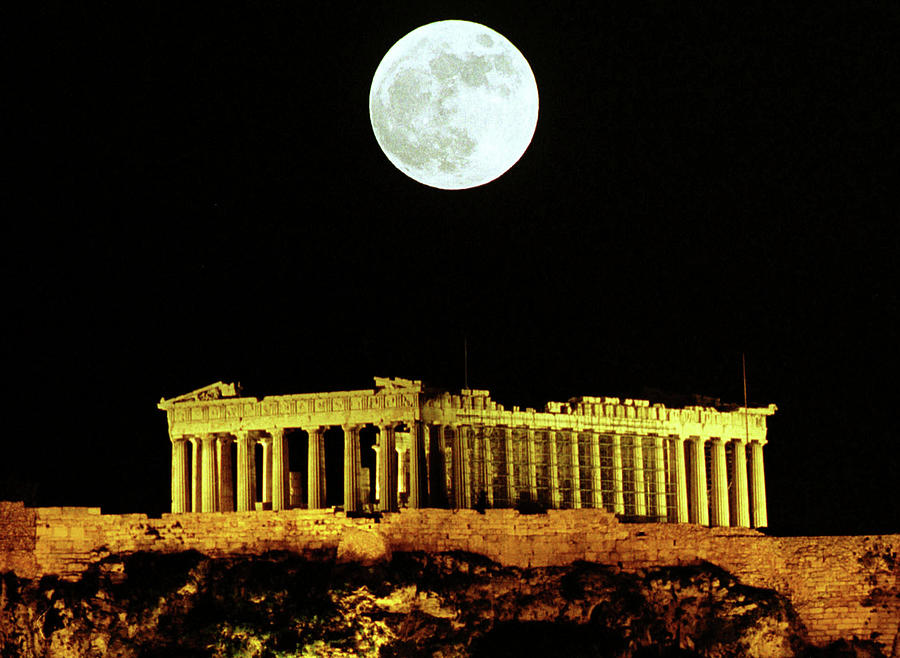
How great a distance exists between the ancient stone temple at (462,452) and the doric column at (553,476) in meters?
0.06

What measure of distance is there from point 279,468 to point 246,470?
5.56 ft

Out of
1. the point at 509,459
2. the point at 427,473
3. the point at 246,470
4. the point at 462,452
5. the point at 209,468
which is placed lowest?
the point at 427,473

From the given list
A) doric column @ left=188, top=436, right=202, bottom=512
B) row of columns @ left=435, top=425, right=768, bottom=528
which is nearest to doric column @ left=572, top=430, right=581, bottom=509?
row of columns @ left=435, top=425, right=768, bottom=528

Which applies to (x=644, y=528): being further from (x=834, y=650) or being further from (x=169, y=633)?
(x=169, y=633)

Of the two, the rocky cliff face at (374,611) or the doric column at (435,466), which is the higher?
the doric column at (435,466)

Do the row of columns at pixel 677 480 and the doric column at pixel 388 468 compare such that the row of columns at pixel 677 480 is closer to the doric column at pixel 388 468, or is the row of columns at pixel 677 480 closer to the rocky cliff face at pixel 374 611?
the doric column at pixel 388 468

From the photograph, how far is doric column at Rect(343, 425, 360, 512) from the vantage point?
7688 centimetres

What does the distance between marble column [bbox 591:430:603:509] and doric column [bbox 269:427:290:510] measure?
13.3m

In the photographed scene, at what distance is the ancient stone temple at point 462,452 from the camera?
253 ft

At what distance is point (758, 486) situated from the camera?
87188 mm

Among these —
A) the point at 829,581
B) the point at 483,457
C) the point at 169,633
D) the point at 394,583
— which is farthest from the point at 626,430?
the point at 169,633

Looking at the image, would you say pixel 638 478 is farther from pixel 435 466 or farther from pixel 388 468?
pixel 388 468

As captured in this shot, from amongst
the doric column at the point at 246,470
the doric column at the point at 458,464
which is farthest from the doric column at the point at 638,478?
the doric column at the point at 246,470

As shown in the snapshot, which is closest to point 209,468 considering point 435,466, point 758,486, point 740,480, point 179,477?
point 179,477
